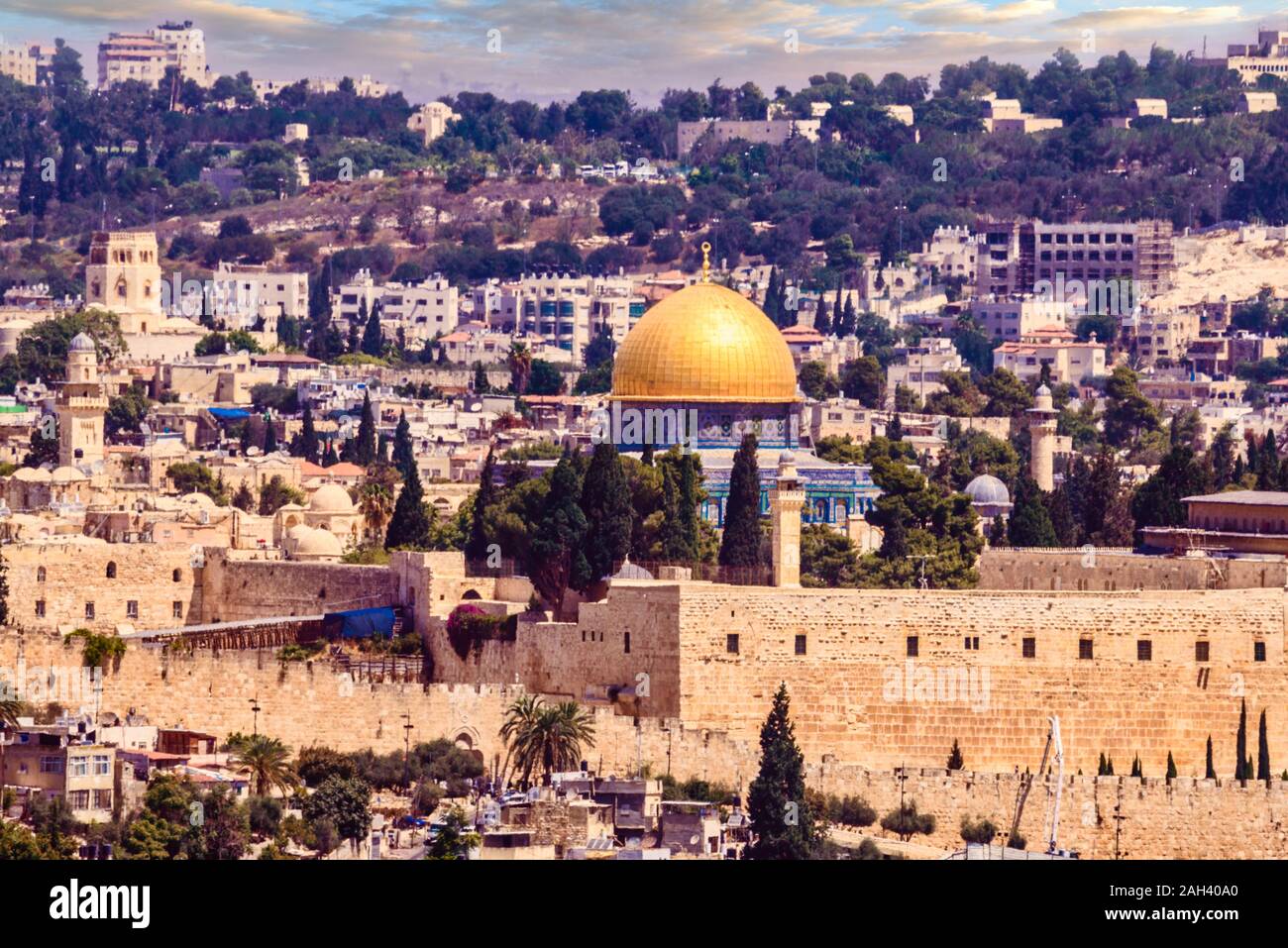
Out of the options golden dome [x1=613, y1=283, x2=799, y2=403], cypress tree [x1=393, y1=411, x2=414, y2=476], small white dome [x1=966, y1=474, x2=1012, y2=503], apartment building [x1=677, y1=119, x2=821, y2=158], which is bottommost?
small white dome [x1=966, y1=474, x2=1012, y2=503]

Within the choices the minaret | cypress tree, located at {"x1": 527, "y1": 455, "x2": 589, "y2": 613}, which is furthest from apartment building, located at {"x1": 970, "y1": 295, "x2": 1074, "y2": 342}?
cypress tree, located at {"x1": 527, "y1": 455, "x2": 589, "y2": 613}

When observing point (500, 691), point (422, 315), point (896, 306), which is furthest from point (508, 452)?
point (896, 306)

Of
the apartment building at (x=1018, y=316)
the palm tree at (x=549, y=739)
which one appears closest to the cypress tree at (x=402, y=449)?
the palm tree at (x=549, y=739)

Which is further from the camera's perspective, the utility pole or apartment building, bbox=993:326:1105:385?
apartment building, bbox=993:326:1105:385

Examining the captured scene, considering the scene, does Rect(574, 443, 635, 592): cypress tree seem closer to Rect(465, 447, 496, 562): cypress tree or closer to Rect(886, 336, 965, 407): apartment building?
Rect(465, 447, 496, 562): cypress tree

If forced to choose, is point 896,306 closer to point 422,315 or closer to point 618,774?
point 422,315

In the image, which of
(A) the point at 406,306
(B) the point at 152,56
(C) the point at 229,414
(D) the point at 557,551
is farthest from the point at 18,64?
(D) the point at 557,551
